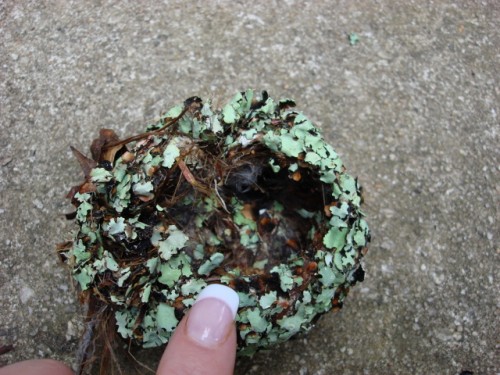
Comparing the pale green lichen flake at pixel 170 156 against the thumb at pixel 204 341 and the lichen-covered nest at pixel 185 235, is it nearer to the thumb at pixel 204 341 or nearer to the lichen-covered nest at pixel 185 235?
the lichen-covered nest at pixel 185 235

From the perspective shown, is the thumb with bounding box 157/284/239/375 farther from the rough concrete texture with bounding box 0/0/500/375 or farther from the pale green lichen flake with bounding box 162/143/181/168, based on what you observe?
the rough concrete texture with bounding box 0/0/500/375

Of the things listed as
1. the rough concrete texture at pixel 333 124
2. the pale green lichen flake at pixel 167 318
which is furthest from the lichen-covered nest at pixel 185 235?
the rough concrete texture at pixel 333 124

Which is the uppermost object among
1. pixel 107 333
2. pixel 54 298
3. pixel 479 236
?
pixel 107 333

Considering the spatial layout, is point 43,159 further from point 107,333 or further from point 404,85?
point 404,85

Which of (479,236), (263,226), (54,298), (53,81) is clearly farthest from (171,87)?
(479,236)

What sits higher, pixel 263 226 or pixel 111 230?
pixel 111 230

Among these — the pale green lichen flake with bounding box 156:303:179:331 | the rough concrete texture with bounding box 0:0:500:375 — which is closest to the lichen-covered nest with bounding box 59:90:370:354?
the pale green lichen flake with bounding box 156:303:179:331
